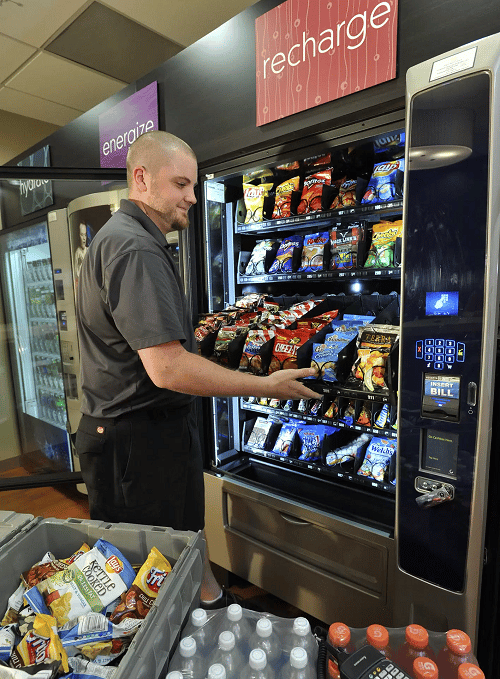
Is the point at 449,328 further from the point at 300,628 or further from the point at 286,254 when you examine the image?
the point at 286,254

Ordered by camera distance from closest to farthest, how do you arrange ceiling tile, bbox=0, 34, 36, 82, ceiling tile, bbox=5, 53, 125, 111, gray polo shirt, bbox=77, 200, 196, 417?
1. gray polo shirt, bbox=77, 200, 196, 417
2. ceiling tile, bbox=0, 34, 36, 82
3. ceiling tile, bbox=5, 53, 125, 111

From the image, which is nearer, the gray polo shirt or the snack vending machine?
the gray polo shirt

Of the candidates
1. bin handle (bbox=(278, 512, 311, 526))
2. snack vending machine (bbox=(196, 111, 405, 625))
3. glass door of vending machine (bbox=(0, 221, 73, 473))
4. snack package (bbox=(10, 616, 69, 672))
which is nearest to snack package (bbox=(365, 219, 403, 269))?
snack vending machine (bbox=(196, 111, 405, 625))

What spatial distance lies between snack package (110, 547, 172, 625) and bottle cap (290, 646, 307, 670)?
0.28 m

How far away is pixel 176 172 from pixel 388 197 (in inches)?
33.0

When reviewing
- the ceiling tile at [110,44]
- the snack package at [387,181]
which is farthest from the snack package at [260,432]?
the ceiling tile at [110,44]

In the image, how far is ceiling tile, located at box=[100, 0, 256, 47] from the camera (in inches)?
109

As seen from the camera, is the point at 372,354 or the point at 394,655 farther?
the point at 372,354

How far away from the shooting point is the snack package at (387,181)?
172cm

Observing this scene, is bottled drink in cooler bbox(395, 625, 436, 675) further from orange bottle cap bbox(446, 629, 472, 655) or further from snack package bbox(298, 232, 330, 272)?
snack package bbox(298, 232, 330, 272)

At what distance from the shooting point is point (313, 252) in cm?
205

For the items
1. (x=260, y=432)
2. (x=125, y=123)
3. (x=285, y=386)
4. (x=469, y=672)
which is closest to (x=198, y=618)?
(x=469, y=672)

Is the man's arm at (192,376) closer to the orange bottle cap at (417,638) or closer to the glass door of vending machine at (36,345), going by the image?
the orange bottle cap at (417,638)

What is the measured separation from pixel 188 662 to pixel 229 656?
7cm
